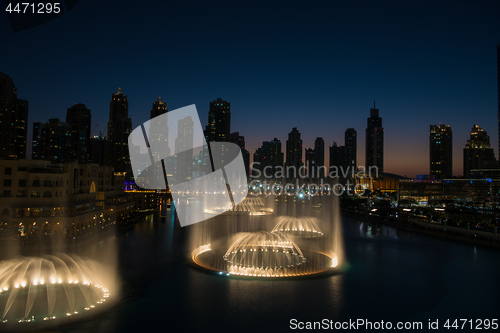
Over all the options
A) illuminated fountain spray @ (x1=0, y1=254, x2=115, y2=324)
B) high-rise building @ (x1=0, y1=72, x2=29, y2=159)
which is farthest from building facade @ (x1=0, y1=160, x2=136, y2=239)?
high-rise building @ (x1=0, y1=72, x2=29, y2=159)

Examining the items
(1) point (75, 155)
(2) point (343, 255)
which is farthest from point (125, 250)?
(1) point (75, 155)

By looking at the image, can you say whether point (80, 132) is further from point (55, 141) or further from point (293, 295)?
point (293, 295)

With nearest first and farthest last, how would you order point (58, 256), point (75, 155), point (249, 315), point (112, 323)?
point (112, 323) → point (249, 315) → point (58, 256) → point (75, 155)

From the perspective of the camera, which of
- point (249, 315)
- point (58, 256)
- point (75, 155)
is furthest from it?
point (75, 155)

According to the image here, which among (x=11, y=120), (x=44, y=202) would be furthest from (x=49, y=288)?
(x=11, y=120)

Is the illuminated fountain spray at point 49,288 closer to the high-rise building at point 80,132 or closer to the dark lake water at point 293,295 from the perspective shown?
the dark lake water at point 293,295

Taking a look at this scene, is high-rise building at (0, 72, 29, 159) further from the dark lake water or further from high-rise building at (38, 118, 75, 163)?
the dark lake water

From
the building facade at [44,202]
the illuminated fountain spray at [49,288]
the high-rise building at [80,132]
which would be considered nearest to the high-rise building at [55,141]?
the high-rise building at [80,132]

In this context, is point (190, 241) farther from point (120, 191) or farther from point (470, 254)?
point (120, 191)
